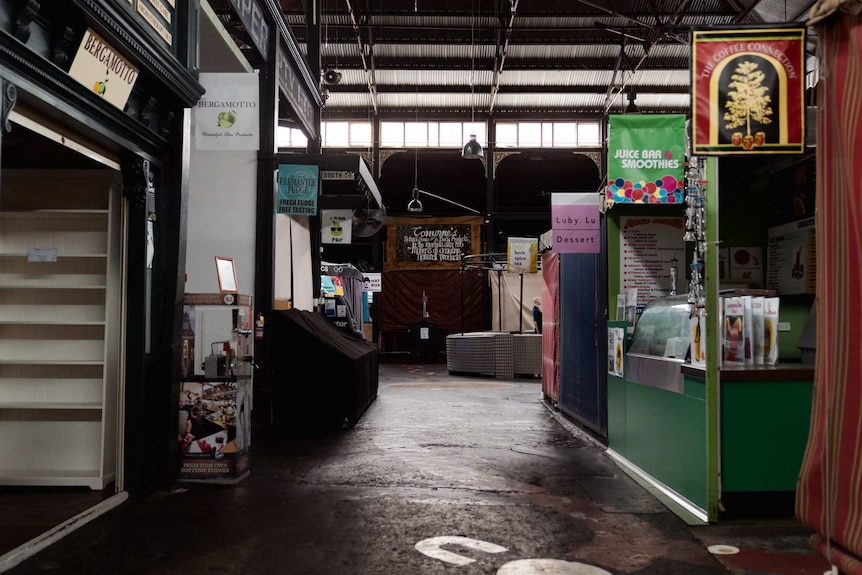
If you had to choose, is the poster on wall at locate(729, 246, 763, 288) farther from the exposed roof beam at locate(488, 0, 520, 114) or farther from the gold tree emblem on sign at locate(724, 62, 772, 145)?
the exposed roof beam at locate(488, 0, 520, 114)

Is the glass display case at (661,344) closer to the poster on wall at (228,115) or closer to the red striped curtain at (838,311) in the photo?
the red striped curtain at (838,311)

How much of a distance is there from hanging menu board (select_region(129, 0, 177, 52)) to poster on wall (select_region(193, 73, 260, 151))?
2.88 feet

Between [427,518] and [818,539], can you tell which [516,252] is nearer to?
[427,518]

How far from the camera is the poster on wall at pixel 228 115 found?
205 inches

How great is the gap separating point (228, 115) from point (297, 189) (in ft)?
7.20

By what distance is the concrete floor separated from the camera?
303 cm

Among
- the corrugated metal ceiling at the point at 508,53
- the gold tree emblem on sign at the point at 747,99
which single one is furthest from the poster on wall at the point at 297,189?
the corrugated metal ceiling at the point at 508,53

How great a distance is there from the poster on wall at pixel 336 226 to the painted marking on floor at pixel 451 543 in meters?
6.80

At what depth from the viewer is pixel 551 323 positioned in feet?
28.0

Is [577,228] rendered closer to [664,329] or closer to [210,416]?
[664,329]

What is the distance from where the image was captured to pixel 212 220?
24.6 feet

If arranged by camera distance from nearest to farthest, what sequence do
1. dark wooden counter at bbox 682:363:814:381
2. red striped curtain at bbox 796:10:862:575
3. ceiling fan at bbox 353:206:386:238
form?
red striped curtain at bbox 796:10:862:575, dark wooden counter at bbox 682:363:814:381, ceiling fan at bbox 353:206:386:238

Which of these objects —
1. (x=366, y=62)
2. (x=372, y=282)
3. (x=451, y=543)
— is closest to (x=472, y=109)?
(x=366, y=62)

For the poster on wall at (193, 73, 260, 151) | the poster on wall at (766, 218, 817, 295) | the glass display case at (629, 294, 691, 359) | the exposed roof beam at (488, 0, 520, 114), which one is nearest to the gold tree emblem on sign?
the poster on wall at (766, 218, 817, 295)
